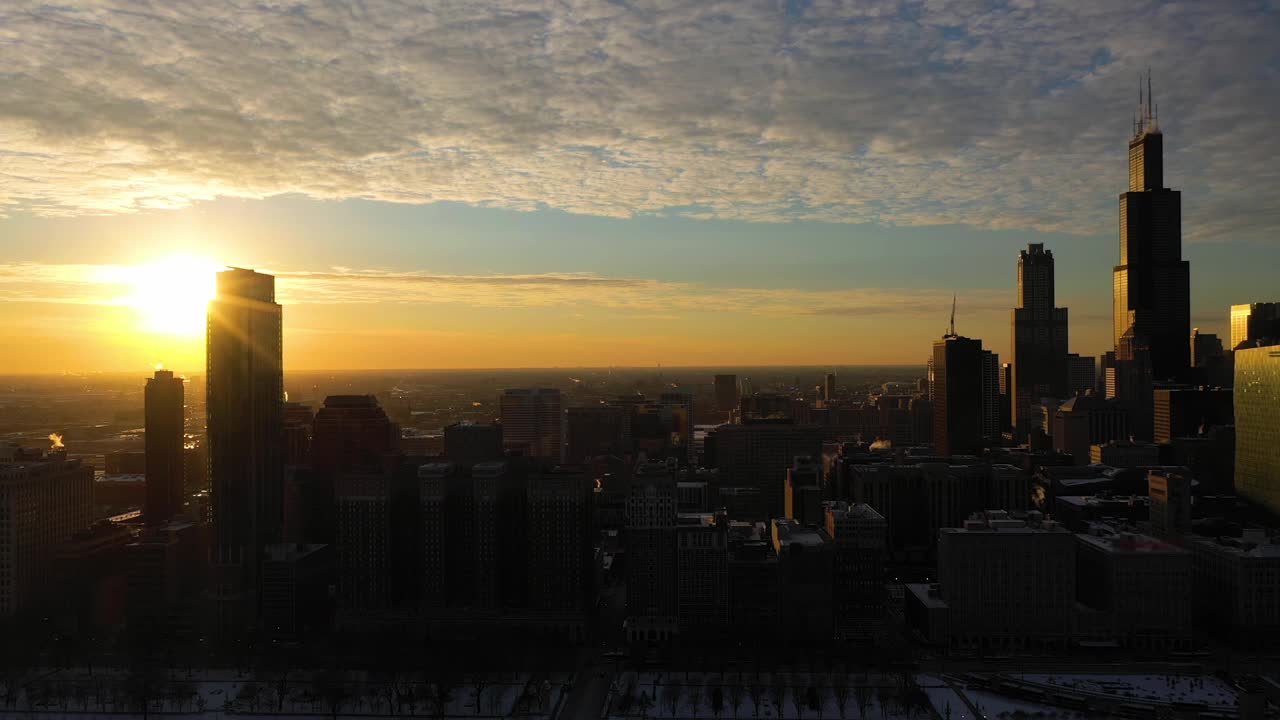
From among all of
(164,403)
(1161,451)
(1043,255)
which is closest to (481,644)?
(164,403)

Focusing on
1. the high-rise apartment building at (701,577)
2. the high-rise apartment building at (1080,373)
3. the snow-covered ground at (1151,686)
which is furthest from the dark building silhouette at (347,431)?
the high-rise apartment building at (1080,373)

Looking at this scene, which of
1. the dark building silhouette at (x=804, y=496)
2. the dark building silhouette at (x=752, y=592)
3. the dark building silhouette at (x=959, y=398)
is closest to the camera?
the dark building silhouette at (x=752, y=592)

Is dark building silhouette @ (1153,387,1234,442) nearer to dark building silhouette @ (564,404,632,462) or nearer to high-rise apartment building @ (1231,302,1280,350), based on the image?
high-rise apartment building @ (1231,302,1280,350)

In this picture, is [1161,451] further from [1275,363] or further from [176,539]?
[176,539]

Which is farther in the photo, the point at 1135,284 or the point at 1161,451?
the point at 1135,284

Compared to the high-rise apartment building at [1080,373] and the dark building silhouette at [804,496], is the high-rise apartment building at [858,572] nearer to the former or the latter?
the dark building silhouette at [804,496]

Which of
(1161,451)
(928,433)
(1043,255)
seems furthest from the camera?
(1043,255)
